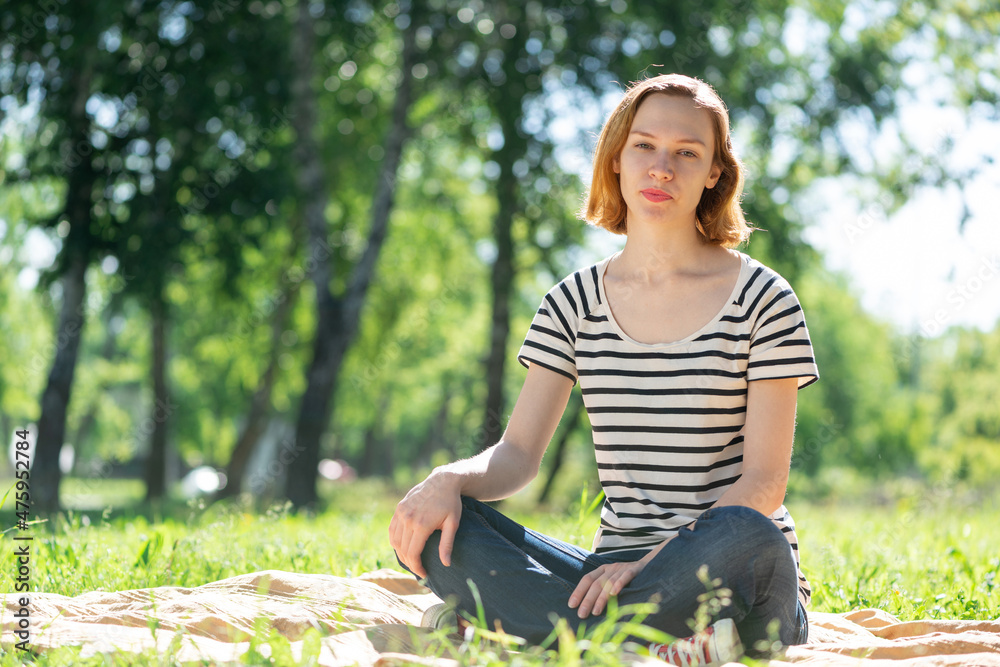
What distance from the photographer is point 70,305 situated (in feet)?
32.6

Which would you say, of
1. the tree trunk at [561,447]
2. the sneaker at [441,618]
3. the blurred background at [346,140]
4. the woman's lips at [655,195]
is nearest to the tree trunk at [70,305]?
the blurred background at [346,140]

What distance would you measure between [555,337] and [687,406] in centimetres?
52

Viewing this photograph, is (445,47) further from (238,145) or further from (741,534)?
(741,534)

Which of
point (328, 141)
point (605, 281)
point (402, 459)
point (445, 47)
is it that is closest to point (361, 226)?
point (328, 141)

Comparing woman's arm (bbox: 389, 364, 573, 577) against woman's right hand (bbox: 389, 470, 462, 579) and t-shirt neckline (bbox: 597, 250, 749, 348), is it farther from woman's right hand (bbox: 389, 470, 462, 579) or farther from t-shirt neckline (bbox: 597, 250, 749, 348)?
t-shirt neckline (bbox: 597, 250, 749, 348)

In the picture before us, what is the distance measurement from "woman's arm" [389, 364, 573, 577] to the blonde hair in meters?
0.64

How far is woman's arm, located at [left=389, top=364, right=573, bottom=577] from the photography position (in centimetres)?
247

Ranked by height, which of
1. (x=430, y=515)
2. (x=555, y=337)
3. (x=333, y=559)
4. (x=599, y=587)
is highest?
(x=555, y=337)

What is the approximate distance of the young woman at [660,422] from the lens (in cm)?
230

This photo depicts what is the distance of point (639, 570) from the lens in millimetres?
2344

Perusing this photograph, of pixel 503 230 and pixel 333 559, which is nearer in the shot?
pixel 333 559

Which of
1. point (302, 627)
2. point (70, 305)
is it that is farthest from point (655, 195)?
point (70, 305)

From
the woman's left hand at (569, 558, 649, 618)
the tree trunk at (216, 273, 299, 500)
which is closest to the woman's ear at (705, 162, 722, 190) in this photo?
the woman's left hand at (569, 558, 649, 618)

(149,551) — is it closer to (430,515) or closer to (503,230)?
(430,515)
